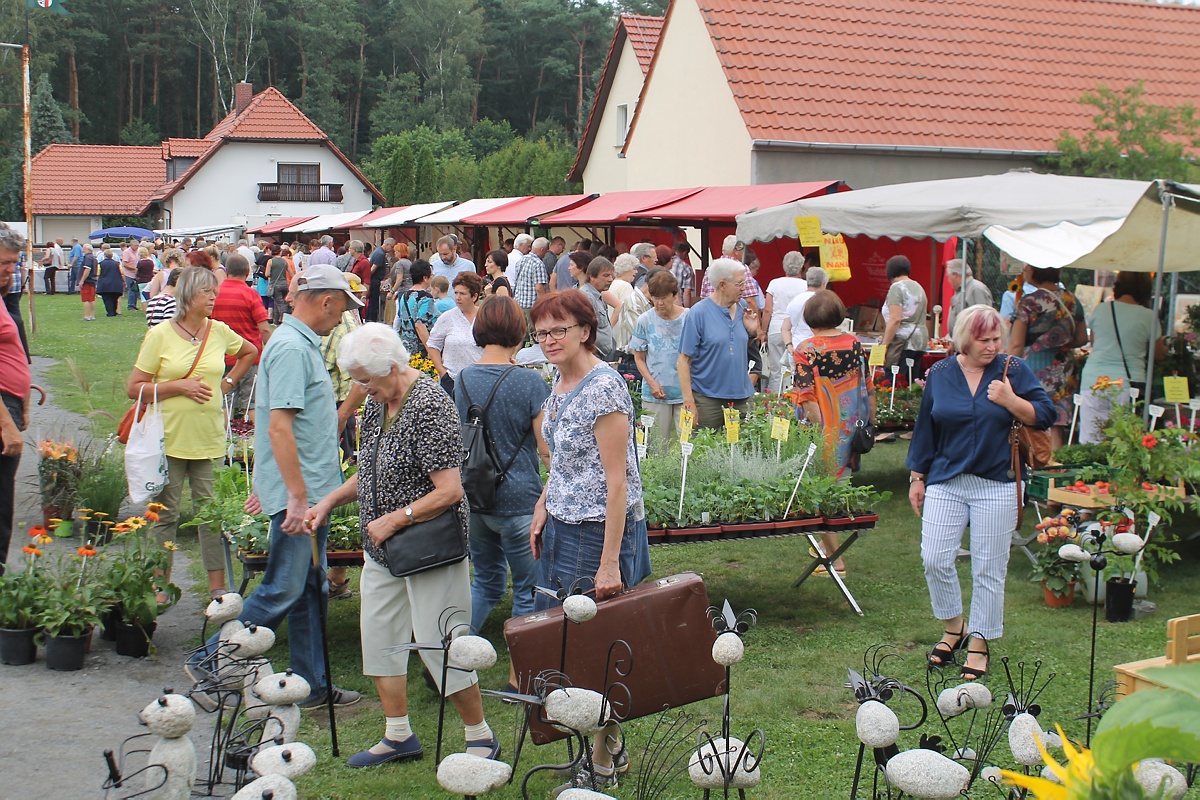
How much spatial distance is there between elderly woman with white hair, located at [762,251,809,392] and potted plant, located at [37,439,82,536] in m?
5.95

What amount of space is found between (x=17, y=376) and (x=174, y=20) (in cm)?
7297

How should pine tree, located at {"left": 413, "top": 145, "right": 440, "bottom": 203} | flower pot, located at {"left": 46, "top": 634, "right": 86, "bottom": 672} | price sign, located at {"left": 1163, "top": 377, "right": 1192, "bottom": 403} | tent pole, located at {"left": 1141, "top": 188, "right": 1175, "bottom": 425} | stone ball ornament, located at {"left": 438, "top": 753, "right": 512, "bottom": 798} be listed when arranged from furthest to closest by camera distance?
pine tree, located at {"left": 413, "top": 145, "right": 440, "bottom": 203} < price sign, located at {"left": 1163, "top": 377, "right": 1192, "bottom": 403} < tent pole, located at {"left": 1141, "top": 188, "right": 1175, "bottom": 425} < flower pot, located at {"left": 46, "top": 634, "right": 86, "bottom": 672} < stone ball ornament, located at {"left": 438, "top": 753, "right": 512, "bottom": 798}

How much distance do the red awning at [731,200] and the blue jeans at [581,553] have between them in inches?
350

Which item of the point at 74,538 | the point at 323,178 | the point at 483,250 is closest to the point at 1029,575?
the point at 74,538

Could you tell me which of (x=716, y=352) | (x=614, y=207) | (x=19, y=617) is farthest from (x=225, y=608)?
(x=614, y=207)

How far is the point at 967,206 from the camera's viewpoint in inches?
325

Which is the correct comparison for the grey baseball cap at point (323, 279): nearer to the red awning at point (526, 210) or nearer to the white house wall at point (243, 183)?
the red awning at point (526, 210)

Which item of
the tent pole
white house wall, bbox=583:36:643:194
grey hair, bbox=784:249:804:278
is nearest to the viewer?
the tent pole

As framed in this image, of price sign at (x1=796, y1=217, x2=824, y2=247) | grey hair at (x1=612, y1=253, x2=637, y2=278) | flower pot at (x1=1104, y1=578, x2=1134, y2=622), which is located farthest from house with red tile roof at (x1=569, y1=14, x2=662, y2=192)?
flower pot at (x1=1104, y1=578, x2=1134, y2=622)

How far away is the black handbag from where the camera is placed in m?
3.77

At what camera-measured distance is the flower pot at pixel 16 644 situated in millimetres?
5059

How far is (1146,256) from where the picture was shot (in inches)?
322

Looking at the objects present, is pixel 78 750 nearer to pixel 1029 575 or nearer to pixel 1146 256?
pixel 1029 575

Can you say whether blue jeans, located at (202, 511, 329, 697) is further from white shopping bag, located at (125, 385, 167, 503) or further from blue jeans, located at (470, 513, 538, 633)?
white shopping bag, located at (125, 385, 167, 503)
